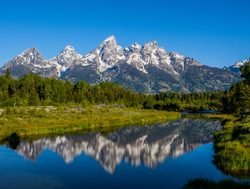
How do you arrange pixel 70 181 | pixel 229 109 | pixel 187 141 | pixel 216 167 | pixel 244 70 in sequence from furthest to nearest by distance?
pixel 229 109 < pixel 244 70 < pixel 187 141 < pixel 216 167 < pixel 70 181

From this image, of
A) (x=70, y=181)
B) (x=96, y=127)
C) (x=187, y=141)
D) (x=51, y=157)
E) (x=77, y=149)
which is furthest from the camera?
(x=96, y=127)

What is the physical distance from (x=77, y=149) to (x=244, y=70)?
321ft

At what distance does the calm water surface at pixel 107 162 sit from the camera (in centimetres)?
4850

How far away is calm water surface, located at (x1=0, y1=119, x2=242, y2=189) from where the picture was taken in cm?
4850

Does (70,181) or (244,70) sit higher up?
(244,70)

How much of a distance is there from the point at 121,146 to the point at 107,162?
17.2 meters

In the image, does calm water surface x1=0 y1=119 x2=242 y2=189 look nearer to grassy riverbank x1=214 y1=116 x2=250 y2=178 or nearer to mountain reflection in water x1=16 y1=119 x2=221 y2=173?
mountain reflection in water x1=16 y1=119 x2=221 y2=173

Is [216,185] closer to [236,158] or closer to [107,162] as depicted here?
[236,158]

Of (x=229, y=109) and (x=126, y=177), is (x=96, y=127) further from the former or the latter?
(x=229, y=109)

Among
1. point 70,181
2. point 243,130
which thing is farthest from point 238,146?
point 70,181

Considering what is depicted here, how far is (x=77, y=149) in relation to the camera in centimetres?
7300

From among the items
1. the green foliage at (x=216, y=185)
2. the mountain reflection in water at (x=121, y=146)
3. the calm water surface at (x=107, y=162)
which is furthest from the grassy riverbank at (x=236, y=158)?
the mountain reflection in water at (x=121, y=146)

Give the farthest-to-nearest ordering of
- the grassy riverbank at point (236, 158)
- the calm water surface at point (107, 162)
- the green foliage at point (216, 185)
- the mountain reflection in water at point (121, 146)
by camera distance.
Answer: the mountain reflection in water at point (121, 146)
the grassy riverbank at point (236, 158)
the calm water surface at point (107, 162)
the green foliage at point (216, 185)

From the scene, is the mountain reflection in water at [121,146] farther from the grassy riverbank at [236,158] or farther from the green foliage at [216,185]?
the green foliage at [216,185]
